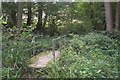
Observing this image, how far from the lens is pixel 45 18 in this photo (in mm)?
14664

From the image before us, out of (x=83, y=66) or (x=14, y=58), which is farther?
(x=14, y=58)

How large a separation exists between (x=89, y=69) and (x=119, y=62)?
1311mm

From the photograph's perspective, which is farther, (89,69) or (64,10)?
(64,10)

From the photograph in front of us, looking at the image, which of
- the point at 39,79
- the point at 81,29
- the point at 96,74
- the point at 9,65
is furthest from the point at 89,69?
the point at 81,29

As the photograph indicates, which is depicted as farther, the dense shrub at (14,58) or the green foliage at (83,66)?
the dense shrub at (14,58)

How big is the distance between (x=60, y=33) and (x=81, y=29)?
4.37 ft

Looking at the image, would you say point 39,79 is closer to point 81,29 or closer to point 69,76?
point 69,76

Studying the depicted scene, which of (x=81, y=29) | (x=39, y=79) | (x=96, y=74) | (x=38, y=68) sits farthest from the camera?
(x=81, y=29)

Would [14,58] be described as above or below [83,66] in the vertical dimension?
above

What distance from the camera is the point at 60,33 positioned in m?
13.8

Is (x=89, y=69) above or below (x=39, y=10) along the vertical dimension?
below

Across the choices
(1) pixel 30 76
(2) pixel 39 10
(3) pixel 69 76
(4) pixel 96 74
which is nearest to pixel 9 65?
(1) pixel 30 76

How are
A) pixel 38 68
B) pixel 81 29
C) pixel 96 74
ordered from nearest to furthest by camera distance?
pixel 96 74 → pixel 38 68 → pixel 81 29

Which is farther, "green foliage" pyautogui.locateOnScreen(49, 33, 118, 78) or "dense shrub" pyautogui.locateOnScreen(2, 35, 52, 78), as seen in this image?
"dense shrub" pyautogui.locateOnScreen(2, 35, 52, 78)
